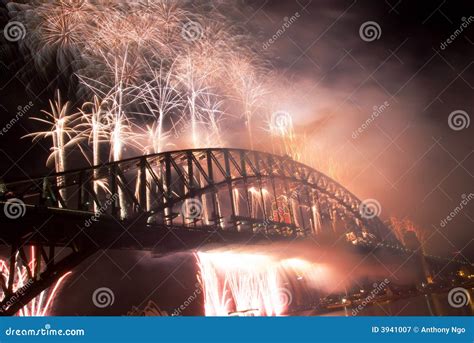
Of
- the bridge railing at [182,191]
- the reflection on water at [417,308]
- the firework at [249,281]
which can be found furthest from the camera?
the reflection on water at [417,308]

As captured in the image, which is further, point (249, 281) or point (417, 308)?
point (417, 308)

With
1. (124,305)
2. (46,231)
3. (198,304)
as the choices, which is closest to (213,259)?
(198,304)

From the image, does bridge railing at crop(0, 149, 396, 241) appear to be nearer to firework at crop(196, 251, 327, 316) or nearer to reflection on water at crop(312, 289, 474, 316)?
firework at crop(196, 251, 327, 316)

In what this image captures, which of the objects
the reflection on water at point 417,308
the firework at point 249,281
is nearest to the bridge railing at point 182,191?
the firework at point 249,281

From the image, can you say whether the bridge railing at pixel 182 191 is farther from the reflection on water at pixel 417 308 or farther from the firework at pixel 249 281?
the reflection on water at pixel 417 308

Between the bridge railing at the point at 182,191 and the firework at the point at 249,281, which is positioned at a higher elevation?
the bridge railing at the point at 182,191

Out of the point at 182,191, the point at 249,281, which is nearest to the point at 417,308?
the point at 249,281

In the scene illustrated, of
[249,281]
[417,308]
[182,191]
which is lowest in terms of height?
[417,308]

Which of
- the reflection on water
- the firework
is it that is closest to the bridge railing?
the firework

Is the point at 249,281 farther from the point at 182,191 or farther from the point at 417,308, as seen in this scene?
the point at 417,308
